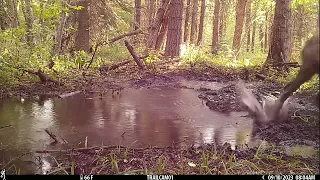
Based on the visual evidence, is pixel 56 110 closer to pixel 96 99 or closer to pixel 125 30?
pixel 96 99

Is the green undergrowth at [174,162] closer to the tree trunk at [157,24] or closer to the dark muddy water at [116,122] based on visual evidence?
the dark muddy water at [116,122]

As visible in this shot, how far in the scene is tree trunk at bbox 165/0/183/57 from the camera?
48.9 ft

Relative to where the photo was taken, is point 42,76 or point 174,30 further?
point 174,30

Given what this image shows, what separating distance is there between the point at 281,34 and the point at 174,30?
4454 millimetres

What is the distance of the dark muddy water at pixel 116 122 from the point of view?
216 inches

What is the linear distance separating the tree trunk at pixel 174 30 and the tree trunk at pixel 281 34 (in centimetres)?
402

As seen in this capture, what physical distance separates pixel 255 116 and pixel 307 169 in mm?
2700

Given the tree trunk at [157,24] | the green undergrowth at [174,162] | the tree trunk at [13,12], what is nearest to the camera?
the green undergrowth at [174,162]

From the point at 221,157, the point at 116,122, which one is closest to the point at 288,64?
the point at 116,122

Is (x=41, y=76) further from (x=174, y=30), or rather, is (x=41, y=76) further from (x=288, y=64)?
(x=288, y=64)

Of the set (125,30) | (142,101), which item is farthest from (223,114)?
(125,30)

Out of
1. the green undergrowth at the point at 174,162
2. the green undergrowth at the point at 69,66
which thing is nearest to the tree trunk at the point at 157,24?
the green undergrowth at the point at 69,66

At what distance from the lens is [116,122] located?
658 cm

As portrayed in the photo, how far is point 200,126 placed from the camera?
6410mm
